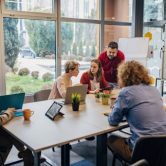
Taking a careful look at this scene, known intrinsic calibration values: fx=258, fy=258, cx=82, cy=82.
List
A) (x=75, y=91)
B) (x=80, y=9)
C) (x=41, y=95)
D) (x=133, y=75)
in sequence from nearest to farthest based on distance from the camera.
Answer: (x=133, y=75), (x=75, y=91), (x=41, y=95), (x=80, y=9)

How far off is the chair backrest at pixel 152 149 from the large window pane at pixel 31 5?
3571 millimetres

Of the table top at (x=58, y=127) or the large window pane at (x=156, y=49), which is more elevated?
the large window pane at (x=156, y=49)

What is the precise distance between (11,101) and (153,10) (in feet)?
17.0

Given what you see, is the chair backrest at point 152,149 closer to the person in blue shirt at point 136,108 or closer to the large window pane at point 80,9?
the person in blue shirt at point 136,108

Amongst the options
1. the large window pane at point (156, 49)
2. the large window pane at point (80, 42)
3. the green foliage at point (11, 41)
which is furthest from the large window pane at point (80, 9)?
the large window pane at point (156, 49)

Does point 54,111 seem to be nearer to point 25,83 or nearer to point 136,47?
point 25,83

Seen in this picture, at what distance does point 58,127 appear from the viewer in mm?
2035

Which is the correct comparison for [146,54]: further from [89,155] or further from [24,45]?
[89,155]

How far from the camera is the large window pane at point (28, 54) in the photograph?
4555mm

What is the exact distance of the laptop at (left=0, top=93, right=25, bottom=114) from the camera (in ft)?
7.52

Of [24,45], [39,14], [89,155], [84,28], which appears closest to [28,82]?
[24,45]

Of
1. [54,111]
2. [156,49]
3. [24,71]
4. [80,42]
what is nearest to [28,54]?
[24,71]

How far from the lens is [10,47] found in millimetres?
4531

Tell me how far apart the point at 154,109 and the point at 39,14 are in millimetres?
3433
